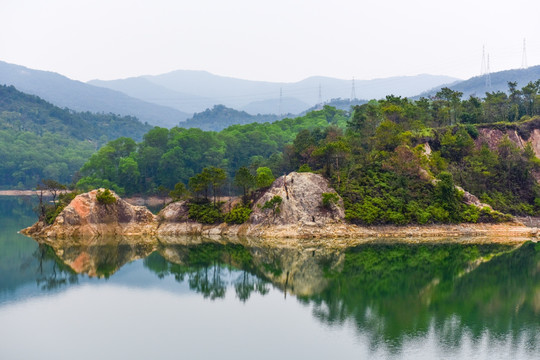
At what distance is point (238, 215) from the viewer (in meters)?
48.0

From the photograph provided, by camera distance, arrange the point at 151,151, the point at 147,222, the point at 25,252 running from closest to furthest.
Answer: the point at 25,252 → the point at 147,222 → the point at 151,151

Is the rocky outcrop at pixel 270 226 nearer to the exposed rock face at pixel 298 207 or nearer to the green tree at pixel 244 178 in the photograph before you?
the exposed rock face at pixel 298 207

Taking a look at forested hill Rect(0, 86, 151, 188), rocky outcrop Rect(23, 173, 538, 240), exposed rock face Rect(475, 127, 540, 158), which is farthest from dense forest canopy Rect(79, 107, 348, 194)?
rocky outcrop Rect(23, 173, 538, 240)

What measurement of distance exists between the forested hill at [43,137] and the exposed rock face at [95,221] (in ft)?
204

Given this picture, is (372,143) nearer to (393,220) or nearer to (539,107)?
(393,220)

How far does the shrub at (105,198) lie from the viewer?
47.8 meters

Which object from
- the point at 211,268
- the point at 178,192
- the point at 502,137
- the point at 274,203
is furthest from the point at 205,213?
the point at 502,137

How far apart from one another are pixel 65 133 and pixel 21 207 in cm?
6864

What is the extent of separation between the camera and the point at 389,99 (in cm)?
6612

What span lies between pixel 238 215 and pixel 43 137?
300 ft

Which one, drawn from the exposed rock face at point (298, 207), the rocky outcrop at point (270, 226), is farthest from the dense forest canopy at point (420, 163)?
the exposed rock face at point (298, 207)

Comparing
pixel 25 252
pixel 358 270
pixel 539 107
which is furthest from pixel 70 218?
pixel 539 107

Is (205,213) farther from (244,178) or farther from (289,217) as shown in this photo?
(289,217)

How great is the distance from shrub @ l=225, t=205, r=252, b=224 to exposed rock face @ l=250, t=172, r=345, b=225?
56cm
